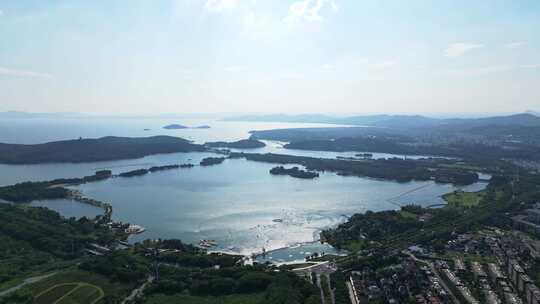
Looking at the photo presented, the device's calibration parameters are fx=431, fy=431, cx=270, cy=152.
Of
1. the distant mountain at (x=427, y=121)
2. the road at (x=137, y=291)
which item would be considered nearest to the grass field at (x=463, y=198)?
the road at (x=137, y=291)

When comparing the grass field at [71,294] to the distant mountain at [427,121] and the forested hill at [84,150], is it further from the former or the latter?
the distant mountain at [427,121]

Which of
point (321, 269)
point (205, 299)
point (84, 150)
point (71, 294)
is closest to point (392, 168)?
point (321, 269)

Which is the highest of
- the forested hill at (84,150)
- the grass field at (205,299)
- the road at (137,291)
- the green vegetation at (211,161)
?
the forested hill at (84,150)

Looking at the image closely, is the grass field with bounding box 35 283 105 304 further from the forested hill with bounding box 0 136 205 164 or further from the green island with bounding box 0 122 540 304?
the forested hill with bounding box 0 136 205 164

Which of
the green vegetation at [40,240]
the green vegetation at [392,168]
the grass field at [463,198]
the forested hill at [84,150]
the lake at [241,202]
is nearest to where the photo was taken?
the green vegetation at [40,240]

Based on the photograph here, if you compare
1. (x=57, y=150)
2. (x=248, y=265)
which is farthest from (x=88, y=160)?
(x=248, y=265)

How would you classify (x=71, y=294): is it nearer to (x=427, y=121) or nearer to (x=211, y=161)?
(x=211, y=161)
